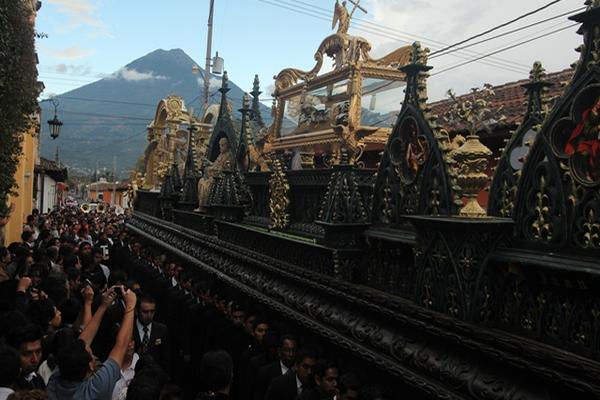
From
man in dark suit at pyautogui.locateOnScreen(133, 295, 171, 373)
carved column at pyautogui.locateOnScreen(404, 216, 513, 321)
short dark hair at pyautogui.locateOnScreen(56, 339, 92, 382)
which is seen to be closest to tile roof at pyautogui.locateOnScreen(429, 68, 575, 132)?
carved column at pyautogui.locateOnScreen(404, 216, 513, 321)

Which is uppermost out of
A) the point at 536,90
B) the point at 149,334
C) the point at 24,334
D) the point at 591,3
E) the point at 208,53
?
the point at 208,53

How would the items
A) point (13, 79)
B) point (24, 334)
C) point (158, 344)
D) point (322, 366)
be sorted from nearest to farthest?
point (24, 334) → point (322, 366) → point (158, 344) → point (13, 79)

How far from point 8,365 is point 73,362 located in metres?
0.48

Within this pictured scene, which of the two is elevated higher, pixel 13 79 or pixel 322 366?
pixel 13 79

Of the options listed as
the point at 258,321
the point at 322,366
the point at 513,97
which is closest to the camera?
the point at 322,366

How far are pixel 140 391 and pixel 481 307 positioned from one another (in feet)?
7.51

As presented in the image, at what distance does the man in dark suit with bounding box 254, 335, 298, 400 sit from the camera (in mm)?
5586

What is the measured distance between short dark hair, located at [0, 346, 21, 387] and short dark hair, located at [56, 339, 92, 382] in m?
0.34

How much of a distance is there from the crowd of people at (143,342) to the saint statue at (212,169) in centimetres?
145

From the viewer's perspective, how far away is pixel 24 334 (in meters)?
4.55

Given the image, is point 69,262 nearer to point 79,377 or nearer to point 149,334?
point 149,334

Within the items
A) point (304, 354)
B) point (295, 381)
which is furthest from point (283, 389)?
point (304, 354)

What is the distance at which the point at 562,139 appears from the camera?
→ 3342 millimetres

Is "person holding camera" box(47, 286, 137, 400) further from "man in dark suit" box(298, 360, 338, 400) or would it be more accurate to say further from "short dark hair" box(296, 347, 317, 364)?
"short dark hair" box(296, 347, 317, 364)
